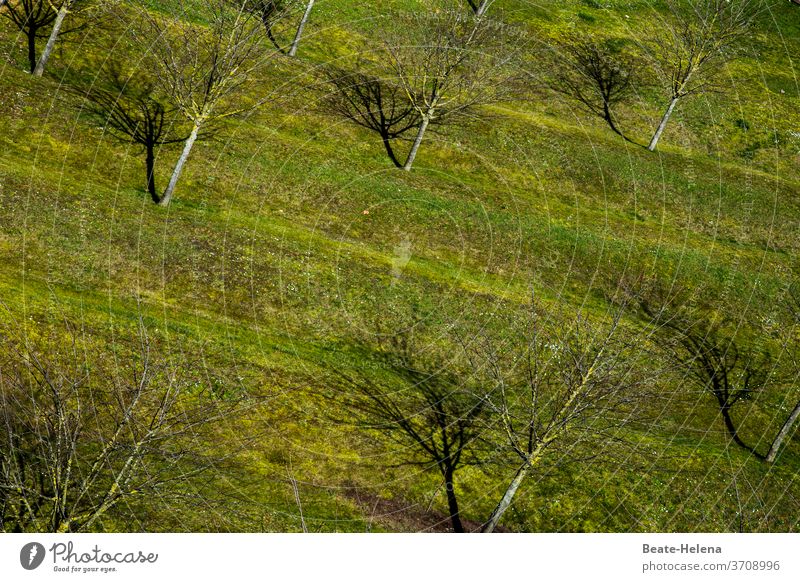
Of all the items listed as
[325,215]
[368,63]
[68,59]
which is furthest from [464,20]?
[68,59]

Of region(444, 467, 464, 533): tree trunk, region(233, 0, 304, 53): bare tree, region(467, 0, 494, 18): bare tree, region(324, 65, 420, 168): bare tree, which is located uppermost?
region(467, 0, 494, 18): bare tree

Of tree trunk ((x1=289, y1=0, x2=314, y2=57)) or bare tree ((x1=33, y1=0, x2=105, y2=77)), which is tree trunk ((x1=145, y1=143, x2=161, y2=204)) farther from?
tree trunk ((x1=289, y1=0, x2=314, y2=57))

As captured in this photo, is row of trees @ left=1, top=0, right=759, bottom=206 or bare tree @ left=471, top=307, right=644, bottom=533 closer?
bare tree @ left=471, top=307, right=644, bottom=533

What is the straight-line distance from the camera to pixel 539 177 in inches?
2377

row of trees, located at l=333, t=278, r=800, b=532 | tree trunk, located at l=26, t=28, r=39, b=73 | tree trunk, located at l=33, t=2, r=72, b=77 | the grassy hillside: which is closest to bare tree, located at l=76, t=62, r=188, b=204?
the grassy hillside

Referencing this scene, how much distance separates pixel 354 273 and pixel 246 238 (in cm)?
698

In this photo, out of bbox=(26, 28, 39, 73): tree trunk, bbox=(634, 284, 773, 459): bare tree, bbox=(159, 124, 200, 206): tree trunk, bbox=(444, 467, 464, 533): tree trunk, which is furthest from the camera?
bbox=(26, 28, 39, 73): tree trunk

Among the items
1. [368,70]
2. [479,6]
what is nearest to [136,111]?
[368,70]

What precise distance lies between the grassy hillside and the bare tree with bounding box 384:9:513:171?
219 centimetres

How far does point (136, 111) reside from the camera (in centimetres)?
5375

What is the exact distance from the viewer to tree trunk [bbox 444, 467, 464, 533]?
34.2 meters

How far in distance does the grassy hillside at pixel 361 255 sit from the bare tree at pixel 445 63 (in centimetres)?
219

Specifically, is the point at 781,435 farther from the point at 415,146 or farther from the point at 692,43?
the point at 692,43

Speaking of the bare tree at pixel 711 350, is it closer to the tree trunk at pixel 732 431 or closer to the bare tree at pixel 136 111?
the tree trunk at pixel 732 431
